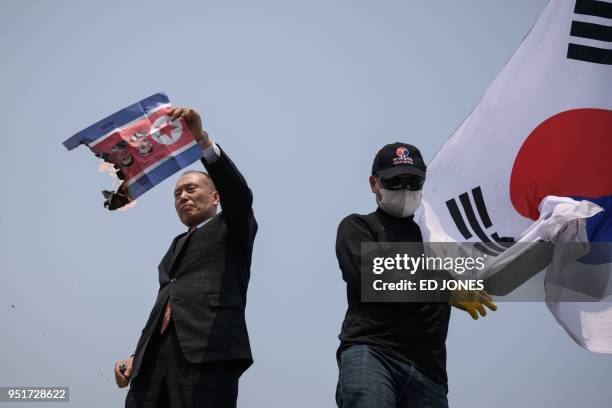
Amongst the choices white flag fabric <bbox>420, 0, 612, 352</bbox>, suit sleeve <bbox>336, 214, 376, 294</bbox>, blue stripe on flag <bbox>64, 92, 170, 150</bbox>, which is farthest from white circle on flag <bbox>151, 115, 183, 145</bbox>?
white flag fabric <bbox>420, 0, 612, 352</bbox>

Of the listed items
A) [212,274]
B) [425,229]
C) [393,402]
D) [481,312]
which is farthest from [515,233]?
[212,274]

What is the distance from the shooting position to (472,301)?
4.82 m

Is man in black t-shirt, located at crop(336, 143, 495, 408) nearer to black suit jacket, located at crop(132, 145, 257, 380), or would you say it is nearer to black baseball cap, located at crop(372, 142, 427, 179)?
black baseball cap, located at crop(372, 142, 427, 179)

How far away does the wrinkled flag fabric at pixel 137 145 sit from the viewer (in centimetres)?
582

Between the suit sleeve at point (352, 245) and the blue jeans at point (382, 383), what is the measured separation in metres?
0.48

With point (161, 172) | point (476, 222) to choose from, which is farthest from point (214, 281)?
point (476, 222)

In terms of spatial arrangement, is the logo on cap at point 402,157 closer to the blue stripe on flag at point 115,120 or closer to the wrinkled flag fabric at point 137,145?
the wrinkled flag fabric at point 137,145

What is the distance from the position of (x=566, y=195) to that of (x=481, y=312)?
1.57 m

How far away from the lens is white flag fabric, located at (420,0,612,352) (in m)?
5.74

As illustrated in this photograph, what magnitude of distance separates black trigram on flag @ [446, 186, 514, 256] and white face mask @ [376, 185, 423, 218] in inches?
32.1

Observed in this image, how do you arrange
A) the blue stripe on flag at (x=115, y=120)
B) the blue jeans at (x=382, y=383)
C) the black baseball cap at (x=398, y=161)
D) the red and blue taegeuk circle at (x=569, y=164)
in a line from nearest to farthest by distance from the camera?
the blue jeans at (x=382, y=383)
the black baseball cap at (x=398, y=161)
the red and blue taegeuk circle at (x=569, y=164)
the blue stripe on flag at (x=115, y=120)

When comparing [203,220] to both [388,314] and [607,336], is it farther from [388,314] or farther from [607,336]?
[607,336]

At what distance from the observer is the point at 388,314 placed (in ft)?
15.4

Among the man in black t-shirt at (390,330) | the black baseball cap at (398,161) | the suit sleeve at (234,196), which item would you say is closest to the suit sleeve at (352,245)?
the man in black t-shirt at (390,330)
